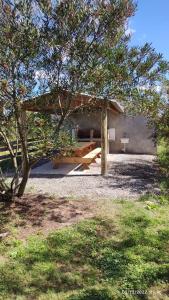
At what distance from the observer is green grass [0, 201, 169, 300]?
4496 millimetres

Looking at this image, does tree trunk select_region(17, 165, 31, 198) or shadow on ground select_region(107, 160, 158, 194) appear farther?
shadow on ground select_region(107, 160, 158, 194)

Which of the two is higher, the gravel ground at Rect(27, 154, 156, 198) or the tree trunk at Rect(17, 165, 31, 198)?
the tree trunk at Rect(17, 165, 31, 198)

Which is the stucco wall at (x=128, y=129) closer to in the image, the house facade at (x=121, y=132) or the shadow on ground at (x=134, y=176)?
the house facade at (x=121, y=132)

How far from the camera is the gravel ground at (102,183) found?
9188mm

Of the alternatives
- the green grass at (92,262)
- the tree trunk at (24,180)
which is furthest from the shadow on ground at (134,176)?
the tree trunk at (24,180)

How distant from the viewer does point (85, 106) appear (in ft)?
26.6

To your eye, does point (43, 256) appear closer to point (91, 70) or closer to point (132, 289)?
point (132, 289)

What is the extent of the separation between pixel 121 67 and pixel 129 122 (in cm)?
1220

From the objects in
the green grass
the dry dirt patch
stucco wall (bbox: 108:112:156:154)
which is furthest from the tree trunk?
stucco wall (bbox: 108:112:156:154)

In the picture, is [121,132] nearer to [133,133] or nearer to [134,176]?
[133,133]

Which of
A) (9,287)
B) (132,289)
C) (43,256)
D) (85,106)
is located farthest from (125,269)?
(85,106)

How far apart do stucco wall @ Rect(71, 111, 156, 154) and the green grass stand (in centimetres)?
1149

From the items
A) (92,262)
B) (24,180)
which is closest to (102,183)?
(24,180)

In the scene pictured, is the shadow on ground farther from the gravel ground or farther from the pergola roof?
the pergola roof
